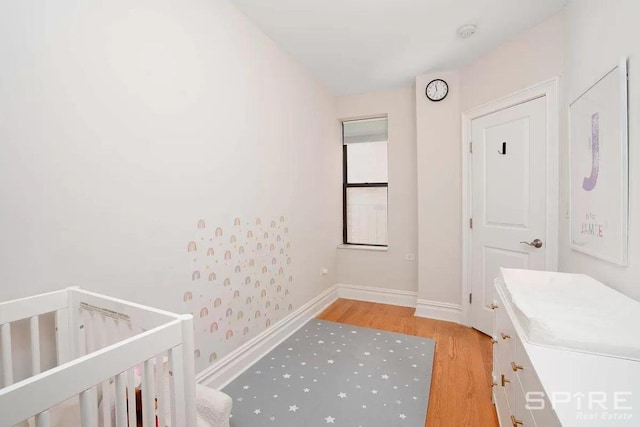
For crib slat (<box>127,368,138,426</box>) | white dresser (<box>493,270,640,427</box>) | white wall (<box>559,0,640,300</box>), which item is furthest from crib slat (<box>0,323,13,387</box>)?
white wall (<box>559,0,640,300</box>)

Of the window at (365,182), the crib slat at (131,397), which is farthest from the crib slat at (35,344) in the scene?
the window at (365,182)

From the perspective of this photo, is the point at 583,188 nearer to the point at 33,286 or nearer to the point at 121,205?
the point at 121,205

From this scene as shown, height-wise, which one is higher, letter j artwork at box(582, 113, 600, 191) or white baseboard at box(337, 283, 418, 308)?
letter j artwork at box(582, 113, 600, 191)

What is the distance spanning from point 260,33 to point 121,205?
166 cm

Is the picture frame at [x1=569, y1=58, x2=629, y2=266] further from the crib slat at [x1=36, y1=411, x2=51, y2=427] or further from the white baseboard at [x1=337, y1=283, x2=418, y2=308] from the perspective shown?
the crib slat at [x1=36, y1=411, x2=51, y2=427]

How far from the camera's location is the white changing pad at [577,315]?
2.70 feet

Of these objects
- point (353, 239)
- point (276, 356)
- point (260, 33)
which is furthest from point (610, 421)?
point (353, 239)

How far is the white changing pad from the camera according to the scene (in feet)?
2.70

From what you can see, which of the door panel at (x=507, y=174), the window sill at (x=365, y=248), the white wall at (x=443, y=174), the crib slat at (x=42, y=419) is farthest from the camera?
the window sill at (x=365, y=248)

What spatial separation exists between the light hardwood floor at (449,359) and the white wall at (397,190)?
0.36 meters

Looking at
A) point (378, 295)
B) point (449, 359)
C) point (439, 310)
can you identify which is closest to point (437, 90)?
point (439, 310)

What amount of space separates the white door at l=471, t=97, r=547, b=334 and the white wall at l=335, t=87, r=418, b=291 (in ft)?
2.30

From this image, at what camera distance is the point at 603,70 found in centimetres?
144

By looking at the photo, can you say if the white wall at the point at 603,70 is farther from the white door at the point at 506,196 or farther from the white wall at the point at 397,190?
the white wall at the point at 397,190
